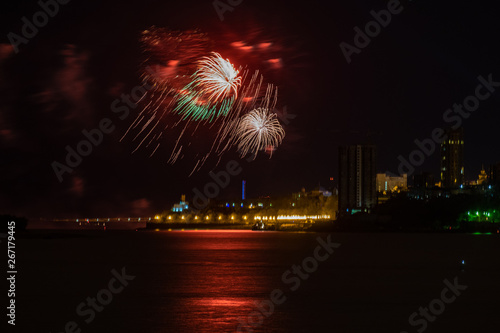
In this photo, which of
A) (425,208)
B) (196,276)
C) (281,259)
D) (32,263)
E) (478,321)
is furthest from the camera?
(425,208)

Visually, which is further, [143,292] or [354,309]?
[143,292]

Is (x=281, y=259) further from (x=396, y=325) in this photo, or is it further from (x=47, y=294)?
(x=396, y=325)

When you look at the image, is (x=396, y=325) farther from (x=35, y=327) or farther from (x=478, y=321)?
(x=35, y=327)

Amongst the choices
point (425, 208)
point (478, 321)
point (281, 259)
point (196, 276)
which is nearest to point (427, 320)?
point (478, 321)

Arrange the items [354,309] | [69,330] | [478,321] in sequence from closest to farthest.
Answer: [69,330] → [478,321] → [354,309]

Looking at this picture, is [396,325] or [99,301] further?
[99,301]

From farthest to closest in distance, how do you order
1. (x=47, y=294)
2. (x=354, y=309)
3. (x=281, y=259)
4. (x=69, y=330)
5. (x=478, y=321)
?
(x=281, y=259) → (x=47, y=294) → (x=354, y=309) → (x=478, y=321) → (x=69, y=330)

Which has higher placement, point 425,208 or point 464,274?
point 425,208

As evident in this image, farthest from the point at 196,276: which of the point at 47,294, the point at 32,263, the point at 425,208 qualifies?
the point at 425,208

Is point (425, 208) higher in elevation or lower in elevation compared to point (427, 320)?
higher
